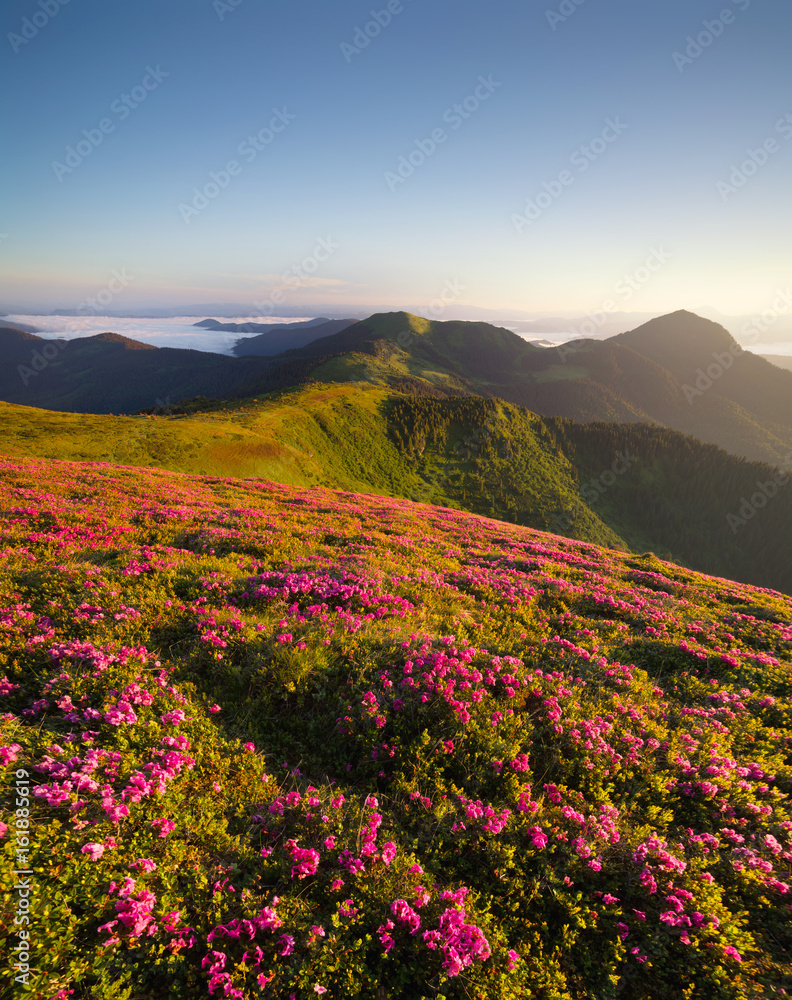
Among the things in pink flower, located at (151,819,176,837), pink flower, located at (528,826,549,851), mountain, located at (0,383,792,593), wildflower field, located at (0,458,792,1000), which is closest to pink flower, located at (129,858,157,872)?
wildflower field, located at (0,458,792,1000)

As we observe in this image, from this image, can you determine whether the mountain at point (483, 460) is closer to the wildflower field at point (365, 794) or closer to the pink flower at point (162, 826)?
the wildflower field at point (365, 794)

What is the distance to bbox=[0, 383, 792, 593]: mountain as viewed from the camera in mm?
55812

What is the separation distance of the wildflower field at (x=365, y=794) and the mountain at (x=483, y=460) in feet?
156

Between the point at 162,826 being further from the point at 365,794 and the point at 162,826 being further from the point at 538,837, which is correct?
the point at 538,837

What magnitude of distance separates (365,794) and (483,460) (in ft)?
370

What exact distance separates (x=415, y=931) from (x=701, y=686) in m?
8.48

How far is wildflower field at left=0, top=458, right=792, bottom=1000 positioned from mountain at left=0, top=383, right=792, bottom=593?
47.6 metres

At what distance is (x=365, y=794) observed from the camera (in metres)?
5.80

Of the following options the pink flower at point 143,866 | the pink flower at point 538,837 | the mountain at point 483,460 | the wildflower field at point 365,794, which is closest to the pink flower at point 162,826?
the wildflower field at point 365,794

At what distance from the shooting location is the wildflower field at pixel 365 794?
3.88m

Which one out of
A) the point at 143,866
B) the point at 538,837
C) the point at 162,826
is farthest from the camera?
the point at 538,837

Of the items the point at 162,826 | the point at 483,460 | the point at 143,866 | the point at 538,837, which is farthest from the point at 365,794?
the point at 483,460

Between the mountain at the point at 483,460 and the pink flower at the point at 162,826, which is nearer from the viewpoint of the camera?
the pink flower at the point at 162,826

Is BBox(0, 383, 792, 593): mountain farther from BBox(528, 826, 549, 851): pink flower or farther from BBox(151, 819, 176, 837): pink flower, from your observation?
BBox(528, 826, 549, 851): pink flower
